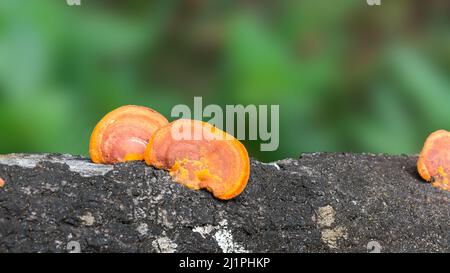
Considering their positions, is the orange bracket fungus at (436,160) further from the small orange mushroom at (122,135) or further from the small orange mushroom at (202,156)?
the small orange mushroom at (122,135)

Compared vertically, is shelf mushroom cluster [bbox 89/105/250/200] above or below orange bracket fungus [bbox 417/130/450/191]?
above

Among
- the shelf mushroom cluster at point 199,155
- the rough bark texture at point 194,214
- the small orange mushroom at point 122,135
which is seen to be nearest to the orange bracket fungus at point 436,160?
the rough bark texture at point 194,214

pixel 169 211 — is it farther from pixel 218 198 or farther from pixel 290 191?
pixel 290 191

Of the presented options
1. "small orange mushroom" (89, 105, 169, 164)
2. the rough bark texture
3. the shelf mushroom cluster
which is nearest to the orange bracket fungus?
the rough bark texture

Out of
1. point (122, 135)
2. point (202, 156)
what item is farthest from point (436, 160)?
point (122, 135)

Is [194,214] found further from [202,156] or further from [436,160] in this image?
[436,160]

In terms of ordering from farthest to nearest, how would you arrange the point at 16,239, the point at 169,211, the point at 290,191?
the point at 290,191, the point at 169,211, the point at 16,239

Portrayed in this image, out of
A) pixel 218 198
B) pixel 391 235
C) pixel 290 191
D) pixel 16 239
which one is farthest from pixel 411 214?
pixel 16 239

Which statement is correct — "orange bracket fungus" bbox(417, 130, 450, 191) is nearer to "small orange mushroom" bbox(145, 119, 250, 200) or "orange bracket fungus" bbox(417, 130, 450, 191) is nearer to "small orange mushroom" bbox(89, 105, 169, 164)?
"small orange mushroom" bbox(145, 119, 250, 200)
